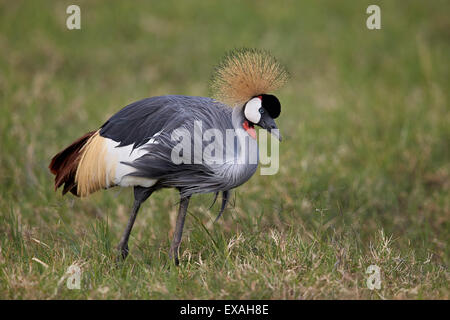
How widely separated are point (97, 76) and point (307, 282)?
521cm

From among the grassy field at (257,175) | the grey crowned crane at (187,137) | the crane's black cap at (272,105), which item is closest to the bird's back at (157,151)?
the grey crowned crane at (187,137)

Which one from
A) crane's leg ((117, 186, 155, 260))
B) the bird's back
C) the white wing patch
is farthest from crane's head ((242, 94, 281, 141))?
crane's leg ((117, 186, 155, 260))

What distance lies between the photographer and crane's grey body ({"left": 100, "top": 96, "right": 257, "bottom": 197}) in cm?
312

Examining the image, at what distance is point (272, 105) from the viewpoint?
314cm

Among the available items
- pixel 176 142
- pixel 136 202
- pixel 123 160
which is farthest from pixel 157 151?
pixel 136 202

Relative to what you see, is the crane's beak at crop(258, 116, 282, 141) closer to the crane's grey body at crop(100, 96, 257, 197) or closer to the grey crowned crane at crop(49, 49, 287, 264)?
the grey crowned crane at crop(49, 49, 287, 264)

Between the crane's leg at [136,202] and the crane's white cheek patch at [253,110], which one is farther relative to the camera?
the crane's leg at [136,202]

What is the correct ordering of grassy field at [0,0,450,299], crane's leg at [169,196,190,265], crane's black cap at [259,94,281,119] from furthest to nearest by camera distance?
crane's leg at [169,196,190,265] < crane's black cap at [259,94,281,119] < grassy field at [0,0,450,299]

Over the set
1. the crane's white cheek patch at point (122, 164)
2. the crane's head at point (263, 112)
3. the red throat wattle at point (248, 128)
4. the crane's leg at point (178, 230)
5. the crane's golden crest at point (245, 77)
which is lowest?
the crane's leg at point (178, 230)

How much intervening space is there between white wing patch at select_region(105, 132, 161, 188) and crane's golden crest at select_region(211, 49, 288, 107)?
0.44 meters

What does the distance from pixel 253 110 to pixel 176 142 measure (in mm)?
443

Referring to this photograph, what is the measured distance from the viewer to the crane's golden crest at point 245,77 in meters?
3.23

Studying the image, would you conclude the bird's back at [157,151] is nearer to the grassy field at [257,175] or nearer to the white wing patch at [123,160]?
the white wing patch at [123,160]
